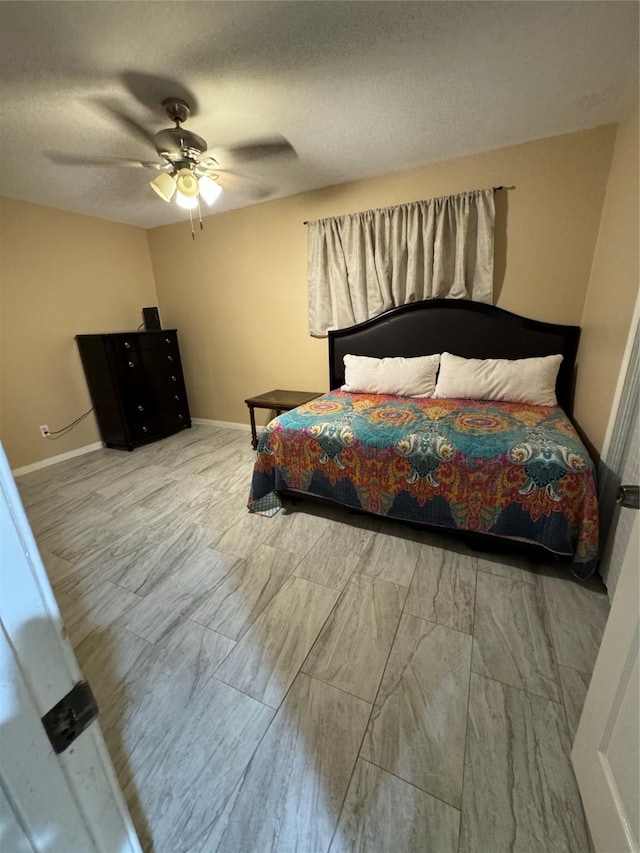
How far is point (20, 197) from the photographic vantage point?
9.37 feet

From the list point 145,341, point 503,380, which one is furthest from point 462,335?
point 145,341

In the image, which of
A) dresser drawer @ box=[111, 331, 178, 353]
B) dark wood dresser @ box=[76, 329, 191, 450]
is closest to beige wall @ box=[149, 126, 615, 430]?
dresser drawer @ box=[111, 331, 178, 353]

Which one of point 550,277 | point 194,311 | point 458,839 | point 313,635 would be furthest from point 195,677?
point 194,311

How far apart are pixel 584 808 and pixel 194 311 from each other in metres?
4.48

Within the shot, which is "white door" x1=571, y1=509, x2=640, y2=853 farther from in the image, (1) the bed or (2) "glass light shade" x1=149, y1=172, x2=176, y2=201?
(2) "glass light shade" x1=149, y1=172, x2=176, y2=201

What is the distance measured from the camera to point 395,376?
269 centimetres

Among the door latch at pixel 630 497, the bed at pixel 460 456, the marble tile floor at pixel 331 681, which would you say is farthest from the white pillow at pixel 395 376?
the door latch at pixel 630 497

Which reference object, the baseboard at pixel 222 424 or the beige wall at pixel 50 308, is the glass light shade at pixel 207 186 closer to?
the beige wall at pixel 50 308

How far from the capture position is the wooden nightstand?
3.06m

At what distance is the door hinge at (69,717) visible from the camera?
16.1 inches

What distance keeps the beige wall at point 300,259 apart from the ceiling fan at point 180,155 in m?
0.94

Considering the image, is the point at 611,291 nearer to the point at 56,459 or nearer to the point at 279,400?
the point at 279,400

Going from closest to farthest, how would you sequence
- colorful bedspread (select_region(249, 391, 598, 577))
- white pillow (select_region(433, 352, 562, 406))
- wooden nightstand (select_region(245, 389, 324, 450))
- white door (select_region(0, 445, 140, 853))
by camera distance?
1. white door (select_region(0, 445, 140, 853))
2. colorful bedspread (select_region(249, 391, 598, 577))
3. white pillow (select_region(433, 352, 562, 406))
4. wooden nightstand (select_region(245, 389, 324, 450))

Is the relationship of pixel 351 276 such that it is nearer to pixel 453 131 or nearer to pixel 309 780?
pixel 453 131
